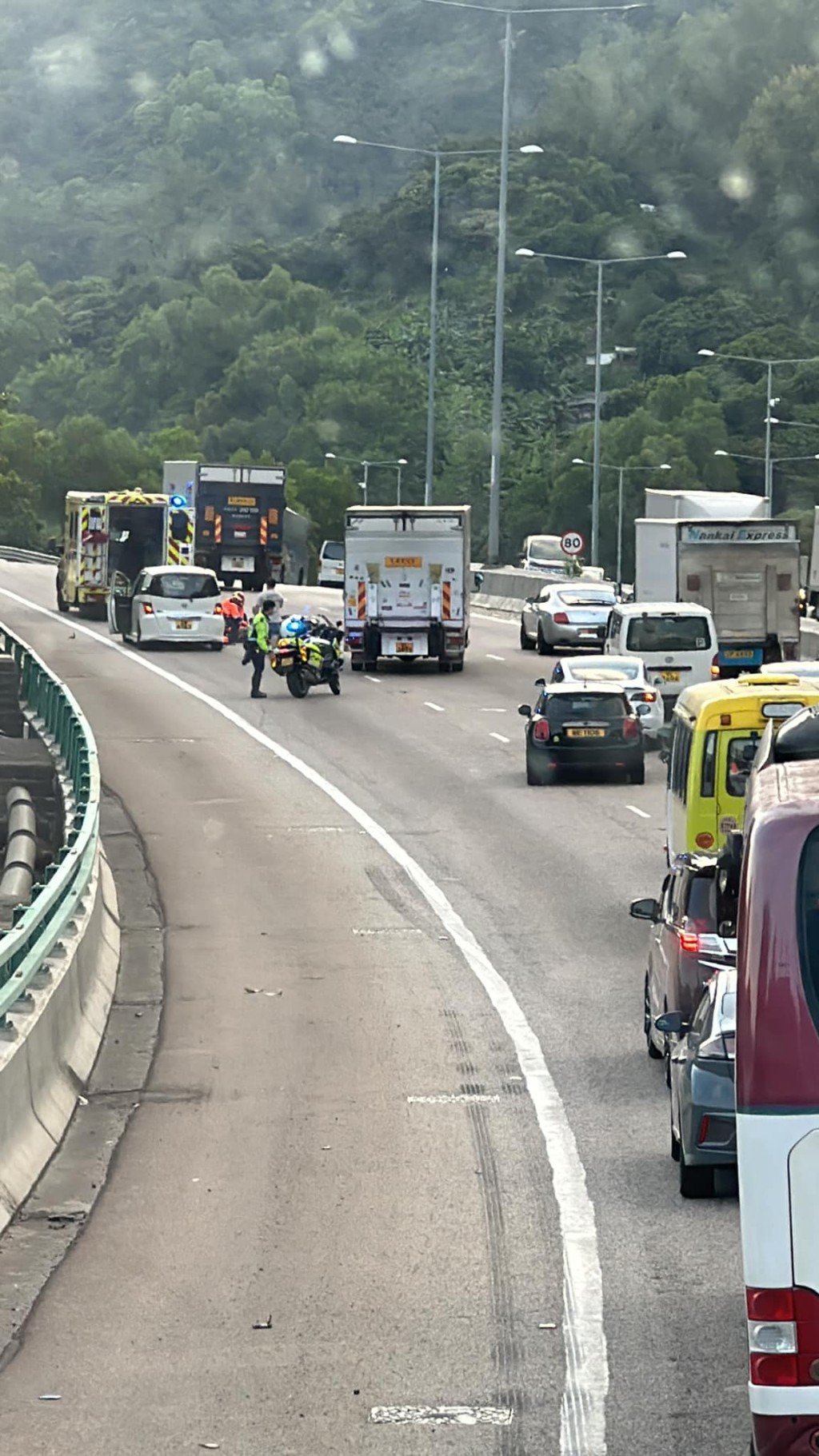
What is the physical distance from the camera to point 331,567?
8950 cm

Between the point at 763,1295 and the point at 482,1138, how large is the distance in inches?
275

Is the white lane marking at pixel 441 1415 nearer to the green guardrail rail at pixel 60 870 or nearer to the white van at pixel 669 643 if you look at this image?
the green guardrail rail at pixel 60 870

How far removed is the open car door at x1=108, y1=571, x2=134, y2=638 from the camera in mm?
56469

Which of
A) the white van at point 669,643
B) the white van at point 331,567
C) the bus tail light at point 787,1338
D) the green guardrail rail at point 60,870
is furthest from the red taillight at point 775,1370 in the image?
the white van at point 331,567

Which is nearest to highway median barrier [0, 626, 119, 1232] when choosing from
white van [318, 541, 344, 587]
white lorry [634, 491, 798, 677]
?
white lorry [634, 491, 798, 677]

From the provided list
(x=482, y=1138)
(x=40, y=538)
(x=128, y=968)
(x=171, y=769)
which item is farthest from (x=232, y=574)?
(x=40, y=538)

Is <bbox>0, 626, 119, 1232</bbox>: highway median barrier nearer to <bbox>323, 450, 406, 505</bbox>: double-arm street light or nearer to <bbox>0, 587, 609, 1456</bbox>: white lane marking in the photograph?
<bbox>0, 587, 609, 1456</bbox>: white lane marking

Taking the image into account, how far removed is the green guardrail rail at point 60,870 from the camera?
1405 centimetres

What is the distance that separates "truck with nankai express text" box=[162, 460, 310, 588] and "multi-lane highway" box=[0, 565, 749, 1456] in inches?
1572

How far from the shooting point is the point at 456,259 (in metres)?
190

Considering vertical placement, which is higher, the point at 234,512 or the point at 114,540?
the point at 234,512

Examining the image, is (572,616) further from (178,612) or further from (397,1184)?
(397,1184)

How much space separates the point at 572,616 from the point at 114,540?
15.4m

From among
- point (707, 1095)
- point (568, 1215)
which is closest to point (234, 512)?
point (568, 1215)
